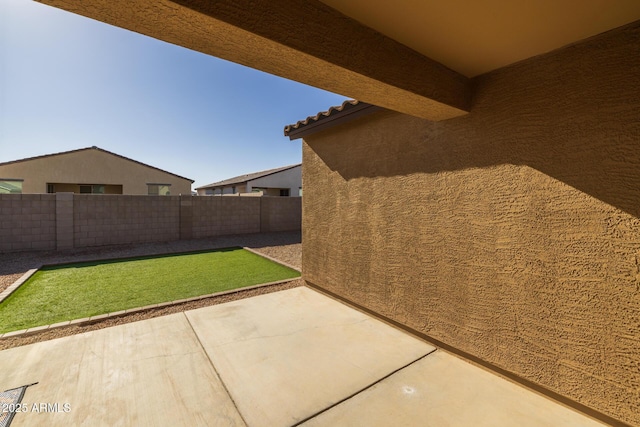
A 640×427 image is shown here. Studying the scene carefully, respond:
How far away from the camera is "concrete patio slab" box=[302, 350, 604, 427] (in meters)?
2.40

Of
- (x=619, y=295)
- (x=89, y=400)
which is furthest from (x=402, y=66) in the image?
(x=89, y=400)

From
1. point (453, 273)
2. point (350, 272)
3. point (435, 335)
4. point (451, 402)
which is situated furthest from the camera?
point (350, 272)

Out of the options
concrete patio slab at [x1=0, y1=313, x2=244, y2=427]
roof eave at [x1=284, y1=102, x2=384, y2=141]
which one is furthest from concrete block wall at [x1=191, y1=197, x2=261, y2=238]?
concrete patio slab at [x1=0, y1=313, x2=244, y2=427]

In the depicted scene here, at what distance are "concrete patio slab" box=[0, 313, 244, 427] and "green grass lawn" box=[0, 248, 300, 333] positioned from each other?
122 centimetres

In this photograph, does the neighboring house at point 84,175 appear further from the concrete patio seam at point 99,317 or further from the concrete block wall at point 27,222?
the concrete patio seam at point 99,317

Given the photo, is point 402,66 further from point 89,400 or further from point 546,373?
point 89,400

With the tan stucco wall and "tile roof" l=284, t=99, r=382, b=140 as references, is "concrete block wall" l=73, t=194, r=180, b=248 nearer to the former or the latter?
"tile roof" l=284, t=99, r=382, b=140

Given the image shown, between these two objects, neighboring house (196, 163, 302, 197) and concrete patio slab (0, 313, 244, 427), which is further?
neighboring house (196, 163, 302, 197)

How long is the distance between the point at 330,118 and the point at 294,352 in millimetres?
3930

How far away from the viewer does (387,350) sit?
354 cm

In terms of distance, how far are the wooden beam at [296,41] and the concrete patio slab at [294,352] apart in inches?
124

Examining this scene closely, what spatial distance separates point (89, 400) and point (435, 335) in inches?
160

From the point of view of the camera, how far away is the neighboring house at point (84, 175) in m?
18.8

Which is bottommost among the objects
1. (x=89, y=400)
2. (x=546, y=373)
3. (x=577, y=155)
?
(x=89, y=400)
